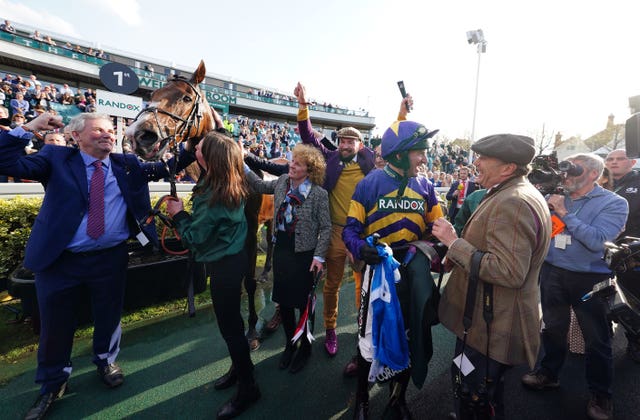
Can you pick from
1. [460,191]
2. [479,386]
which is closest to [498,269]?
[479,386]

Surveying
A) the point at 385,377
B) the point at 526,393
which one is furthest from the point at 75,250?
the point at 526,393

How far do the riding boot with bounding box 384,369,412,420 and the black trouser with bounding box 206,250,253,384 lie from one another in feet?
3.87

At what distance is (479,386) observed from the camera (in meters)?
1.78

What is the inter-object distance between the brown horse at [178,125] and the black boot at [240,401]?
82 cm

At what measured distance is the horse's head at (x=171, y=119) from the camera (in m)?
2.64

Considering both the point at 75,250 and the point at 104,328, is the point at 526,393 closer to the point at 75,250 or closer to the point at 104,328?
the point at 104,328

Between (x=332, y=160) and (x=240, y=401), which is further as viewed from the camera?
(x=332, y=160)

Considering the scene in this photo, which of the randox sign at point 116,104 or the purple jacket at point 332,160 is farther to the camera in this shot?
the randox sign at point 116,104

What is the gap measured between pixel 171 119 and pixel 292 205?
1460mm

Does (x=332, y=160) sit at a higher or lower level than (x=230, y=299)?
higher

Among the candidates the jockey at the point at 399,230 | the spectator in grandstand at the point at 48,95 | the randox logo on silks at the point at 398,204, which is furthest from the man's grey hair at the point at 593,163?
the spectator in grandstand at the point at 48,95

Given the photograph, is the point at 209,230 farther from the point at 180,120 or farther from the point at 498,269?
the point at 498,269

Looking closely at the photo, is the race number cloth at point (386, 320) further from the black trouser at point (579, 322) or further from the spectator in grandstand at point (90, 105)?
the spectator in grandstand at point (90, 105)

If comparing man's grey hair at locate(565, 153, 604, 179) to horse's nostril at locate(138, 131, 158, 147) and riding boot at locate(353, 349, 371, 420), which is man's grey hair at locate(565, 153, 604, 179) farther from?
horse's nostril at locate(138, 131, 158, 147)
